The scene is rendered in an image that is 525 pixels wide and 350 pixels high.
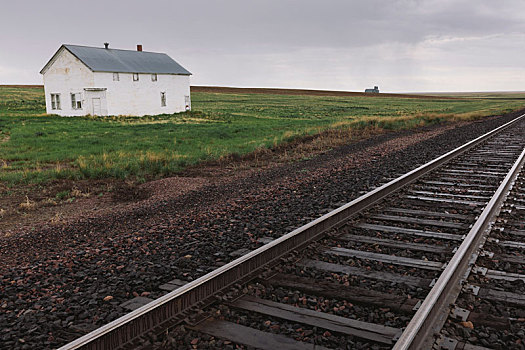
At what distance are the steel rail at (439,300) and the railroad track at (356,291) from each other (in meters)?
0.01

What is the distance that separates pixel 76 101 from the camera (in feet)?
128

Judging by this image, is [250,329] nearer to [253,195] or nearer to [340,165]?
[253,195]

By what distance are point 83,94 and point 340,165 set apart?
31.6 m

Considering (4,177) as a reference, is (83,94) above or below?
above

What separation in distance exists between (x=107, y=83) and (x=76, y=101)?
10.6 ft

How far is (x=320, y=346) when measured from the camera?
130 inches

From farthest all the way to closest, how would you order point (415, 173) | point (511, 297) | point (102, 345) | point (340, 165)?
point (340, 165) → point (415, 173) → point (511, 297) → point (102, 345)

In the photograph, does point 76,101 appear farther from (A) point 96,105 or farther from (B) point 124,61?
(B) point 124,61

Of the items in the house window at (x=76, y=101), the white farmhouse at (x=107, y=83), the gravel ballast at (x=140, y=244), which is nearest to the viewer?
the gravel ballast at (x=140, y=244)

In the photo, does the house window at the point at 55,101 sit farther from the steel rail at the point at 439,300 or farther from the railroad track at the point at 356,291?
the steel rail at the point at 439,300

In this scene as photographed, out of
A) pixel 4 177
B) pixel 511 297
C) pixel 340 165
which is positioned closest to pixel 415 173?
pixel 340 165

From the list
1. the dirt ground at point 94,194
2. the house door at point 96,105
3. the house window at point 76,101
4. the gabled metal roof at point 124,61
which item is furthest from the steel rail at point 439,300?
the house window at point 76,101

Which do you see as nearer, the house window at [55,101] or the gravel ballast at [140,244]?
the gravel ballast at [140,244]

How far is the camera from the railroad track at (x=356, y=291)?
133 inches
